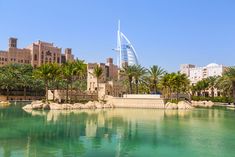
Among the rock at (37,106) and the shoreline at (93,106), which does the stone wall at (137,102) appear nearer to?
the shoreline at (93,106)

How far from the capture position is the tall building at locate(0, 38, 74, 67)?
175 m

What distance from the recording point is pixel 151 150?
910 inches

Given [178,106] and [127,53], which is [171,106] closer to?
[178,106]

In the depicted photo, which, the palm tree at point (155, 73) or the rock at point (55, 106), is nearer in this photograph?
the rock at point (55, 106)

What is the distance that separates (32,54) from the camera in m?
182

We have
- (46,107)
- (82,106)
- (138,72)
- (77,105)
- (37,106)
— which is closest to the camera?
(37,106)

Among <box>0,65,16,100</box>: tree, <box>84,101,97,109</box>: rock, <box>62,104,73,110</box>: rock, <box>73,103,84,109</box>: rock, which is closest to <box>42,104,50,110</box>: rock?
<box>62,104,73,110</box>: rock

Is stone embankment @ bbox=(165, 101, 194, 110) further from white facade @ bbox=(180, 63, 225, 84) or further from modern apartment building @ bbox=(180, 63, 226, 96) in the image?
white facade @ bbox=(180, 63, 225, 84)

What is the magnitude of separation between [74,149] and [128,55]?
147141 millimetres

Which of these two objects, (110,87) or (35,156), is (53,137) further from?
(110,87)

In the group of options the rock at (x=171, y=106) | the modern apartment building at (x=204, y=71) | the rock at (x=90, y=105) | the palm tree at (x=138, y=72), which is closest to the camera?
the rock at (x=90, y=105)

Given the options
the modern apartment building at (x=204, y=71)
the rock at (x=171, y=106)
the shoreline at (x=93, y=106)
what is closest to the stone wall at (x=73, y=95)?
the shoreline at (x=93, y=106)

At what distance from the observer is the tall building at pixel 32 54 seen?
17500cm

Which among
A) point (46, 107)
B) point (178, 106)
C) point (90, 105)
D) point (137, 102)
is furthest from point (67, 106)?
point (178, 106)
